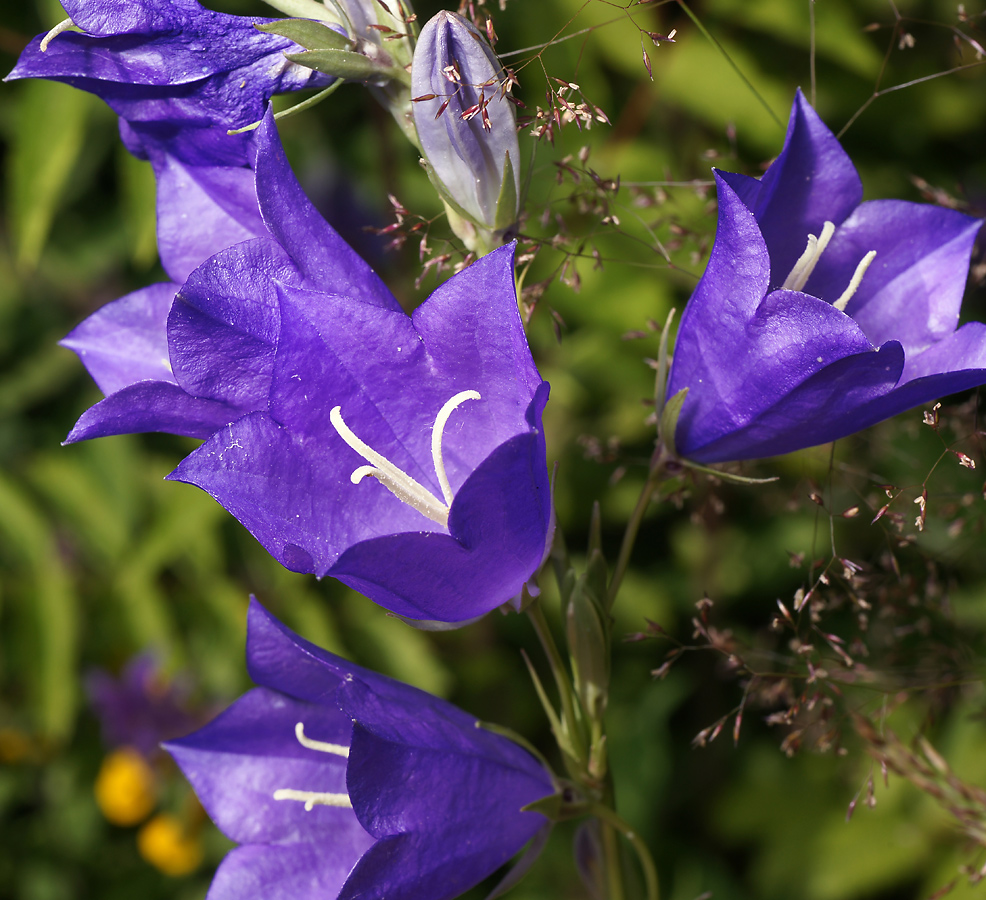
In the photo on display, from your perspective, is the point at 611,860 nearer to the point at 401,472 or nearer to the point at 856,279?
the point at 401,472

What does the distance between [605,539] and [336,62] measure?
5.03ft

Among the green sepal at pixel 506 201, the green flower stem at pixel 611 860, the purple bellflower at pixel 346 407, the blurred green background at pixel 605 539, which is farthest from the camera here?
the blurred green background at pixel 605 539

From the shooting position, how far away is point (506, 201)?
2.38ft

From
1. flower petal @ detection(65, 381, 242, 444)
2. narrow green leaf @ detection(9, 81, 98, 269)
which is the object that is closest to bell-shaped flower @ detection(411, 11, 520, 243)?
flower petal @ detection(65, 381, 242, 444)

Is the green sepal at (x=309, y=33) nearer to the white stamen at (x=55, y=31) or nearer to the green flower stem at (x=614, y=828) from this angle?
the white stamen at (x=55, y=31)

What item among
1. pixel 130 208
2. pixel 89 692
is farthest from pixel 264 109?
pixel 89 692

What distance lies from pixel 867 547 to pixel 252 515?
167cm

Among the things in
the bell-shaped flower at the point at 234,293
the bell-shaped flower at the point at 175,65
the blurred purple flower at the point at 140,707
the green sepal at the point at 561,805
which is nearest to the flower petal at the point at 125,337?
the bell-shaped flower at the point at 234,293

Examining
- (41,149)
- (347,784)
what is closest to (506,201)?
(347,784)

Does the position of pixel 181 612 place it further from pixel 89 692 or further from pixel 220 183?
pixel 220 183

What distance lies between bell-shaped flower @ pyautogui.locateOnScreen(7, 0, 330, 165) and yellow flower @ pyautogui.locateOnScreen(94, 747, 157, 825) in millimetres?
1449

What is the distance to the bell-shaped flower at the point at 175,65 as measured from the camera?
0.70 metres

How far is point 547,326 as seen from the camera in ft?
6.36

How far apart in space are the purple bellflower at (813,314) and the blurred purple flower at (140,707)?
1.47m
